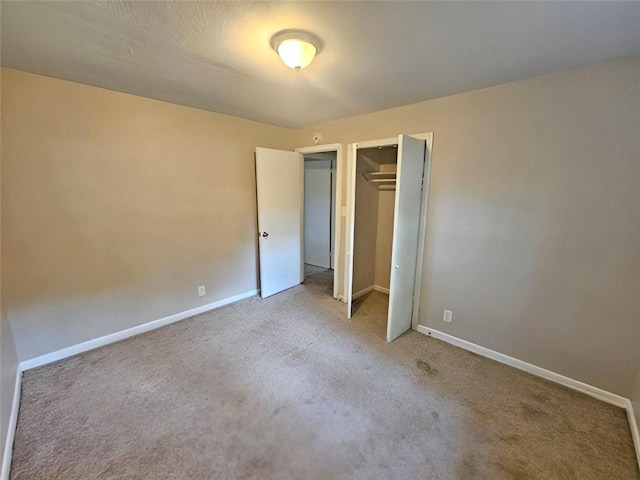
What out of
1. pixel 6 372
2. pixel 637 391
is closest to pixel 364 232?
pixel 637 391

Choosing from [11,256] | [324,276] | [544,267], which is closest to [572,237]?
[544,267]

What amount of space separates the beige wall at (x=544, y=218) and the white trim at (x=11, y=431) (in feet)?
10.5

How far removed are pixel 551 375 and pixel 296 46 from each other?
3.05m

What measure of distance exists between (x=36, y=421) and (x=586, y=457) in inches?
134

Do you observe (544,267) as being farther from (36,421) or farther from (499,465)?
(36,421)

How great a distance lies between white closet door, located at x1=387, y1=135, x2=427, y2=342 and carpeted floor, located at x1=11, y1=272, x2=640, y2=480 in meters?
0.32

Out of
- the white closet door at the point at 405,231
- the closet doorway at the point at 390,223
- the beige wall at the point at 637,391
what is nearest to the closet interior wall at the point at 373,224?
the closet doorway at the point at 390,223

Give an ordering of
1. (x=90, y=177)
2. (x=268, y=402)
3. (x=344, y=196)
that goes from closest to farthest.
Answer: (x=268, y=402) → (x=90, y=177) → (x=344, y=196)

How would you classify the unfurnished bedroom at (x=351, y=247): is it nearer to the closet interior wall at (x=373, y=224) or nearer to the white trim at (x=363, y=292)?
the closet interior wall at (x=373, y=224)

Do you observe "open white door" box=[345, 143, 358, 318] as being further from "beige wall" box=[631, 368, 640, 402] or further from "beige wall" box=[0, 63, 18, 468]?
"beige wall" box=[0, 63, 18, 468]

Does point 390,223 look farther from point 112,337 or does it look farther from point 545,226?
point 112,337

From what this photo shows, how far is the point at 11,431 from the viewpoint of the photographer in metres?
1.63

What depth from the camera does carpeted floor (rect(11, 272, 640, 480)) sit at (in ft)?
4.93

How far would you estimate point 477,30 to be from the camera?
4.86ft
